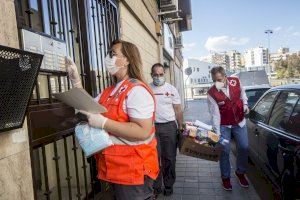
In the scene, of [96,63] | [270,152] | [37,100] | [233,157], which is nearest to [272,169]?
[270,152]

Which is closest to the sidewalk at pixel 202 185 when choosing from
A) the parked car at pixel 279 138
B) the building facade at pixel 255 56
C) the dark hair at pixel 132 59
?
the parked car at pixel 279 138

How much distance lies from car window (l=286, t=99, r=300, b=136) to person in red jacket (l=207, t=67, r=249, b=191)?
4.78 feet

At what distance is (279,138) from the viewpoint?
A: 3426mm

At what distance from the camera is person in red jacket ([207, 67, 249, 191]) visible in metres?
4.85

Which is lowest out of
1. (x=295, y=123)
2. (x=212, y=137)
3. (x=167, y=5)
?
(x=212, y=137)

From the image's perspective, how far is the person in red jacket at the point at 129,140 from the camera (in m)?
2.08

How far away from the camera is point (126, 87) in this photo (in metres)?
2.17

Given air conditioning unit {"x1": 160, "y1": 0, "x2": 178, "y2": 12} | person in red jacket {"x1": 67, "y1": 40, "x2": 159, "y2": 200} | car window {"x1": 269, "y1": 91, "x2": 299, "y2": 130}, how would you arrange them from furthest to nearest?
air conditioning unit {"x1": 160, "y1": 0, "x2": 178, "y2": 12} < car window {"x1": 269, "y1": 91, "x2": 299, "y2": 130} < person in red jacket {"x1": 67, "y1": 40, "x2": 159, "y2": 200}

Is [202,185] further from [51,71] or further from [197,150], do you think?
[51,71]

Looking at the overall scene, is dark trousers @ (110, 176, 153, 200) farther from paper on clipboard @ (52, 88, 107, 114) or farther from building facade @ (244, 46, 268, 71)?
building facade @ (244, 46, 268, 71)

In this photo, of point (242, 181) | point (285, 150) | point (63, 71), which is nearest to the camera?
point (63, 71)

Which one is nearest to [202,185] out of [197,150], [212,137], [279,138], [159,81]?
[197,150]

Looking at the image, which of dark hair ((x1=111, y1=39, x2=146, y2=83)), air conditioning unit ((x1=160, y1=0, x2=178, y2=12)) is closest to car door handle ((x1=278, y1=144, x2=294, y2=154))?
dark hair ((x1=111, y1=39, x2=146, y2=83))

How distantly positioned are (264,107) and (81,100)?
346 centimetres
